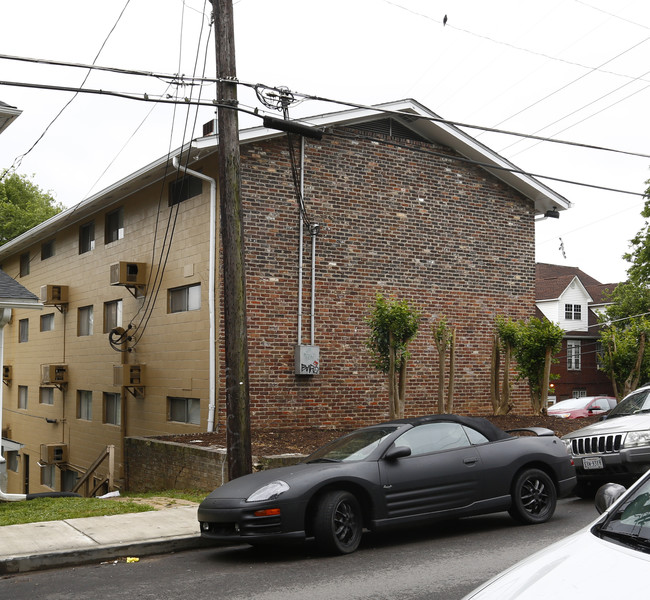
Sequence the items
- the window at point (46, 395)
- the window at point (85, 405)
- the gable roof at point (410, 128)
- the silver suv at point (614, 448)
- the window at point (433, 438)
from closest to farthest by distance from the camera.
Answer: the window at point (433, 438), the silver suv at point (614, 448), the gable roof at point (410, 128), the window at point (85, 405), the window at point (46, 395)

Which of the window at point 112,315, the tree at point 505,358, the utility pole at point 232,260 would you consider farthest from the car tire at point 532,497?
the window at point 112,315

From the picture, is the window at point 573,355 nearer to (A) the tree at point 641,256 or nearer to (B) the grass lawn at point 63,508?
(A) the tree at point 641,256

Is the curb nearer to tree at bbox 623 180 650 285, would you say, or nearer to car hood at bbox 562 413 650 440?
car hood at bbox 562 413 650 440

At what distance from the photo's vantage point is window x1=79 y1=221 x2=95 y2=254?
2291 centimetres

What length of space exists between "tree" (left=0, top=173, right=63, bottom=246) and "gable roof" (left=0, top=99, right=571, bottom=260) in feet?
74.7

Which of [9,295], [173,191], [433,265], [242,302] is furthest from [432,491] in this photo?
[173,191]

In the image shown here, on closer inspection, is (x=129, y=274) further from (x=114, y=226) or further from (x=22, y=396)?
(x=22, y=396)

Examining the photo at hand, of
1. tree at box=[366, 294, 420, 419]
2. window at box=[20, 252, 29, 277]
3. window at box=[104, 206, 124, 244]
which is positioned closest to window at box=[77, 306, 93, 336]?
window at box=[104, 206, 124, 244]

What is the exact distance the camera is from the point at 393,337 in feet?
49.1

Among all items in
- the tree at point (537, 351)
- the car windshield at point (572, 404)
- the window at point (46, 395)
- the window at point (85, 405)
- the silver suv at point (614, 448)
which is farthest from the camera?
the car windshield at point (572, 404)

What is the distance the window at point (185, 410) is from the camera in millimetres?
16891

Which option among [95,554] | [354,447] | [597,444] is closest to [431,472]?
[354,447]

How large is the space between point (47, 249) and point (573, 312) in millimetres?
A: 31268

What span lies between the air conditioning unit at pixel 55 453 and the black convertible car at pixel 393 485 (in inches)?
688
